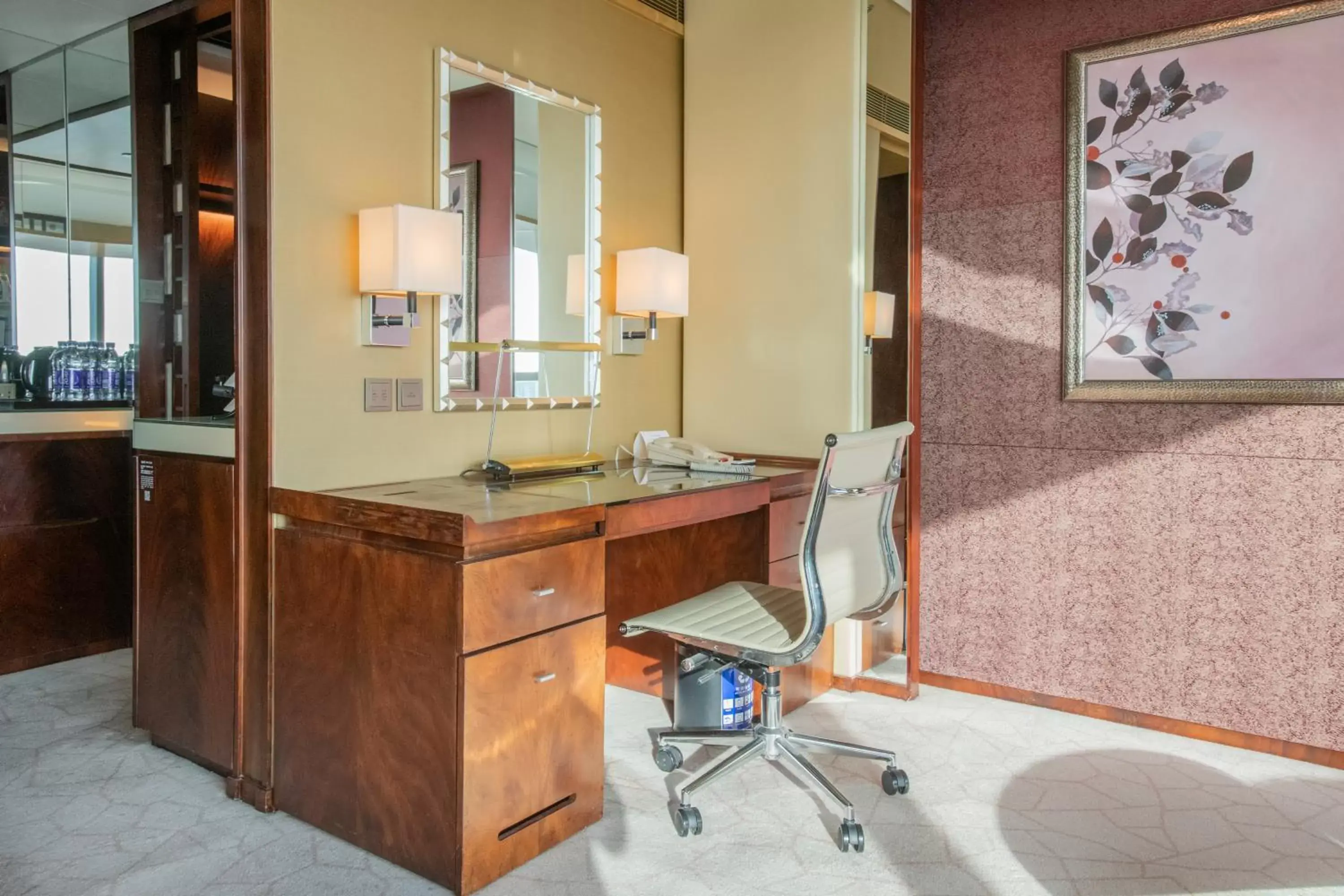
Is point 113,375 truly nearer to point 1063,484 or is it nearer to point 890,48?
point 890,48

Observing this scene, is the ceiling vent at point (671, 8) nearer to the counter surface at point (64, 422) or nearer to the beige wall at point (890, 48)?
the beige wall at point (890, 48)

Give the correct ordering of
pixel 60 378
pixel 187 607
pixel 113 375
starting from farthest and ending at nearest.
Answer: pixel 113 375 → pixel 60 378 → pixel 187 607

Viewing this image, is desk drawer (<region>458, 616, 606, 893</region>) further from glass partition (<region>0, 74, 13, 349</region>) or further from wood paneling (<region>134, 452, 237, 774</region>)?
glass partition (<region>0, 74, 13, 349</region>)

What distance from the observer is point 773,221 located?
330 cm

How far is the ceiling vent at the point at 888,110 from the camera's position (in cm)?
310

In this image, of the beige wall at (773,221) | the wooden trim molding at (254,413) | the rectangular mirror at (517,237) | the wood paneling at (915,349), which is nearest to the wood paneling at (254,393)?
the wooden trim molding at (254,413)

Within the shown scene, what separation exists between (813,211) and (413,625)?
79.0 inches

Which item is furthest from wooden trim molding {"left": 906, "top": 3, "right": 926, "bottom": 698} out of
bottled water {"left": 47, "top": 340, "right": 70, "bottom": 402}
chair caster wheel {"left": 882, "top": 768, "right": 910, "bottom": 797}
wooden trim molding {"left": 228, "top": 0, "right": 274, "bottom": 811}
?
bottled water {"left": 47, "top": 340, "right": 70, "bottom": 402}

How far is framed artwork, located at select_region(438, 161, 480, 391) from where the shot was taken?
104 inches

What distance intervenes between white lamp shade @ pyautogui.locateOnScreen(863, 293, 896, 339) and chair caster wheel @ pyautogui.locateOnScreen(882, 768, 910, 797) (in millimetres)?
1429

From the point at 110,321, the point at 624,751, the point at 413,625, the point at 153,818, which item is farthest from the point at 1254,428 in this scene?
the point at 110,321

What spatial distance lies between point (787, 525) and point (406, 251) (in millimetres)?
1454

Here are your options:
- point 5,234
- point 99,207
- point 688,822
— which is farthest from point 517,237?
point 5,234

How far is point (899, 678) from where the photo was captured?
10.4ft
